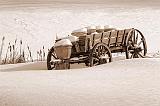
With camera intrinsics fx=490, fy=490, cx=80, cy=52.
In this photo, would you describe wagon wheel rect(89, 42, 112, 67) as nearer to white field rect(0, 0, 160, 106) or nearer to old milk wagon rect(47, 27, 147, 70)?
old milk wagon rect(47, 27, 147, 70)

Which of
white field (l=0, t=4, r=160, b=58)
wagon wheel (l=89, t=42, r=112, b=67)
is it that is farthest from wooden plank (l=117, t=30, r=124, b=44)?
white field (l=0, t=4, r=160, b=58)

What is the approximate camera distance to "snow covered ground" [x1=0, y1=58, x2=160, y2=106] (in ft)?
17.4

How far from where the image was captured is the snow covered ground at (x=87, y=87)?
17.4 feet

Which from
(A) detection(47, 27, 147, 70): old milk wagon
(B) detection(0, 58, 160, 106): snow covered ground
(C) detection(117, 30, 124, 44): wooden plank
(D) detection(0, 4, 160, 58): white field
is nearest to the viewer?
(B) detection(0, 58, 160, 106): snow covered ground

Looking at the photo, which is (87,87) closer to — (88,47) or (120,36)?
(88,47)

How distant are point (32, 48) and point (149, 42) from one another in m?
4.45

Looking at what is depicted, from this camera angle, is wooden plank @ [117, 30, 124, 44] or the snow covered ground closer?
the snow covered ground

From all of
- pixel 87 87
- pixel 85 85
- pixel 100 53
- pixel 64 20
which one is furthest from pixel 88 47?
pixel 64 20

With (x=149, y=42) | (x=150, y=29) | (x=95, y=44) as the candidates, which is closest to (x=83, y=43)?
(x=95, y=44)

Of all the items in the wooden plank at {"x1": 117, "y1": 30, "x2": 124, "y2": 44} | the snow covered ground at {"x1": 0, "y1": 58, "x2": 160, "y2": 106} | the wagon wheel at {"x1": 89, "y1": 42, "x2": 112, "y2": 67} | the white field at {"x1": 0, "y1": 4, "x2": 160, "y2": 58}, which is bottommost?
the snow covered ground at {"x1": 0, "y1": 58, "x2": 160, "y2": 106}

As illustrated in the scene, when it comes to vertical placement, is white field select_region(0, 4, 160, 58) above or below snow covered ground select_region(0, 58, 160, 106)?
above

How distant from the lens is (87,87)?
6266 millimetres

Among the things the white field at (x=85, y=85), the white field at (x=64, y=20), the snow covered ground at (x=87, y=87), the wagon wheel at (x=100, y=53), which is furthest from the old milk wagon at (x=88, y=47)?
the white field at (x=64, y=20)

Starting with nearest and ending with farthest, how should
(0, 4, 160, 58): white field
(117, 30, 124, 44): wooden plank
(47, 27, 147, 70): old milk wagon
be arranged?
1. (47, 27, 147, 70): old milk wagon
2. (117, 30, 124, 44): wooden plank
3. (0, 4, 160, 58): white field
